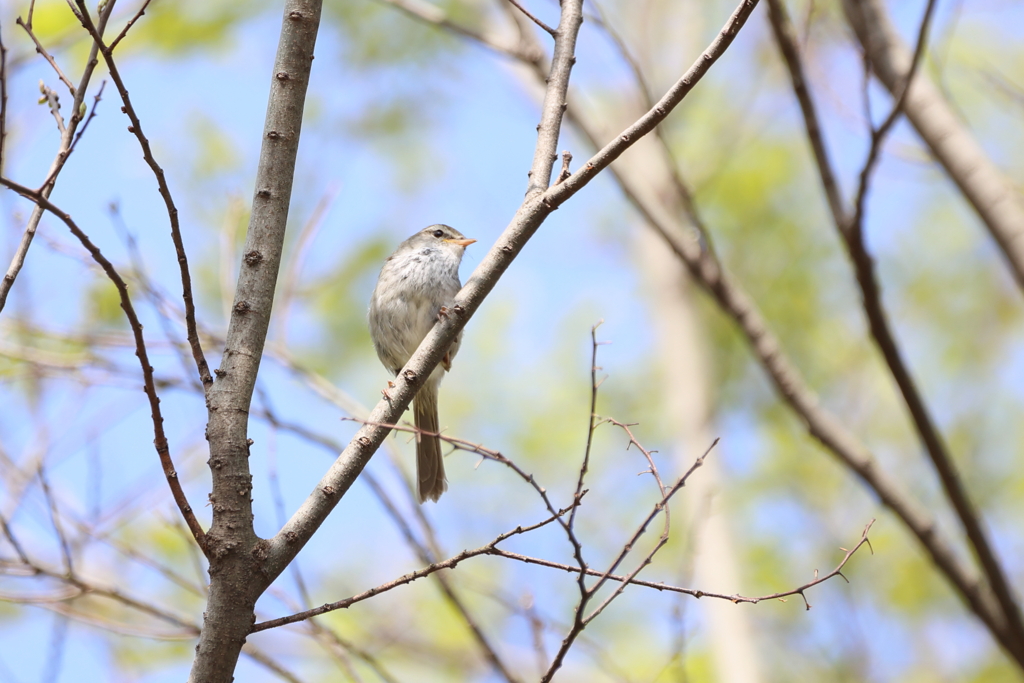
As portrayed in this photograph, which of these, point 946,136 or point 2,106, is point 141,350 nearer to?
point 2,106

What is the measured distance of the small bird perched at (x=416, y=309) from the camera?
4984 mm

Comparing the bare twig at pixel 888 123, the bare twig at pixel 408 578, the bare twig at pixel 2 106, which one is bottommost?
the bare twig at pixel 408 578

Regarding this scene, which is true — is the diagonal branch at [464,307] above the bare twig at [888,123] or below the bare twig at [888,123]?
below

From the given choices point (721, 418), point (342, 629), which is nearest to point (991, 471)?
point (721, 418)

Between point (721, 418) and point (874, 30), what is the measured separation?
723cm

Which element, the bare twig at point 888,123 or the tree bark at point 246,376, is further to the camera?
the bare twig at point 888,123

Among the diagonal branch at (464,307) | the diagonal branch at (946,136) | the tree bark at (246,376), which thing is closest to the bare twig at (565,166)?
the diagonal branch at (464,307)

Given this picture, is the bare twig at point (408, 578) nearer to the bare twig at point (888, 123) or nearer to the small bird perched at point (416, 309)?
the bare twig at point (888, 123)

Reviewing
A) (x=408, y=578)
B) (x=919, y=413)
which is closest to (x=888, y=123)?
(x=919, y=413)

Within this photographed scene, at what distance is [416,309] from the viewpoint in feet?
16.6

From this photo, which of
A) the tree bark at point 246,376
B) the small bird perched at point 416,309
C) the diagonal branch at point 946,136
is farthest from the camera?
the small bird perched at point 416,309

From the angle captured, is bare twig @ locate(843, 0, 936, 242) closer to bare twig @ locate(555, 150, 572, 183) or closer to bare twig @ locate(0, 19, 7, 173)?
bare twig @ locate(555, 150, 572, 183)

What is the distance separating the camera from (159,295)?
3926 mm

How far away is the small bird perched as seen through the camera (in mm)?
4984
